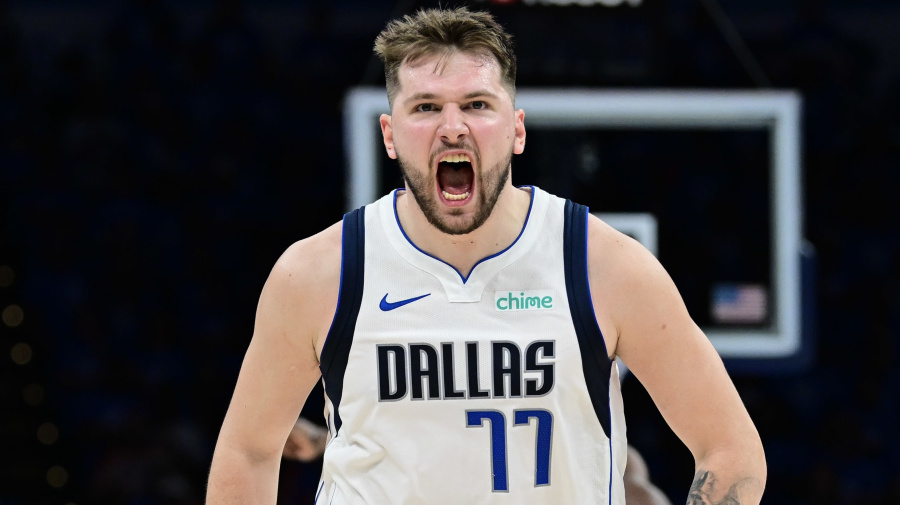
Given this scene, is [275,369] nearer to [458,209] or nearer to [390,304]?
[390,304]

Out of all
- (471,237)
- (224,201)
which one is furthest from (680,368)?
(224,201)

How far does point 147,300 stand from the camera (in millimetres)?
7742

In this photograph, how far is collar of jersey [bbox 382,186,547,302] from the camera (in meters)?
2.73

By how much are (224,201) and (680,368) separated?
555cm

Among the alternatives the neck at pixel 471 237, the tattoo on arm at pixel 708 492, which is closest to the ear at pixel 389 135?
the neck at pixel 471 237

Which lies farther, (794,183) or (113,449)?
(113,449)

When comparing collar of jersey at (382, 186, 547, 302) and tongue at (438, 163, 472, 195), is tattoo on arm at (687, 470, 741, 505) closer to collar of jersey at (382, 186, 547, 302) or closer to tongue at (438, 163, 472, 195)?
collar of jersey at (382, 186, 547, 302)

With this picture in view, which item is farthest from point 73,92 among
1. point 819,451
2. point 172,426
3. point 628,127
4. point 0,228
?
point 819,451

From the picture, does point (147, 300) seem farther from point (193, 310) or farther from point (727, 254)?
point (727, 254)

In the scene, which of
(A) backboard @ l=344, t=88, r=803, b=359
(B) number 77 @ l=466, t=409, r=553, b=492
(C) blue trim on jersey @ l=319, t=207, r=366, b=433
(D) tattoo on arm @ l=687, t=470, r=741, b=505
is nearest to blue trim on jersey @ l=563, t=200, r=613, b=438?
(B) number 77 @ l=466, t=409, r=553, b=492

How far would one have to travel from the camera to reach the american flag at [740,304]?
6.01 meters

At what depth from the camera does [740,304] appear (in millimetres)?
6039

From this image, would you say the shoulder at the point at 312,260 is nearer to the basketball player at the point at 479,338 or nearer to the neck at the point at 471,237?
the basketball player at the point at 479,338

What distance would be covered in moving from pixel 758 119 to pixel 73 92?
179 inches
